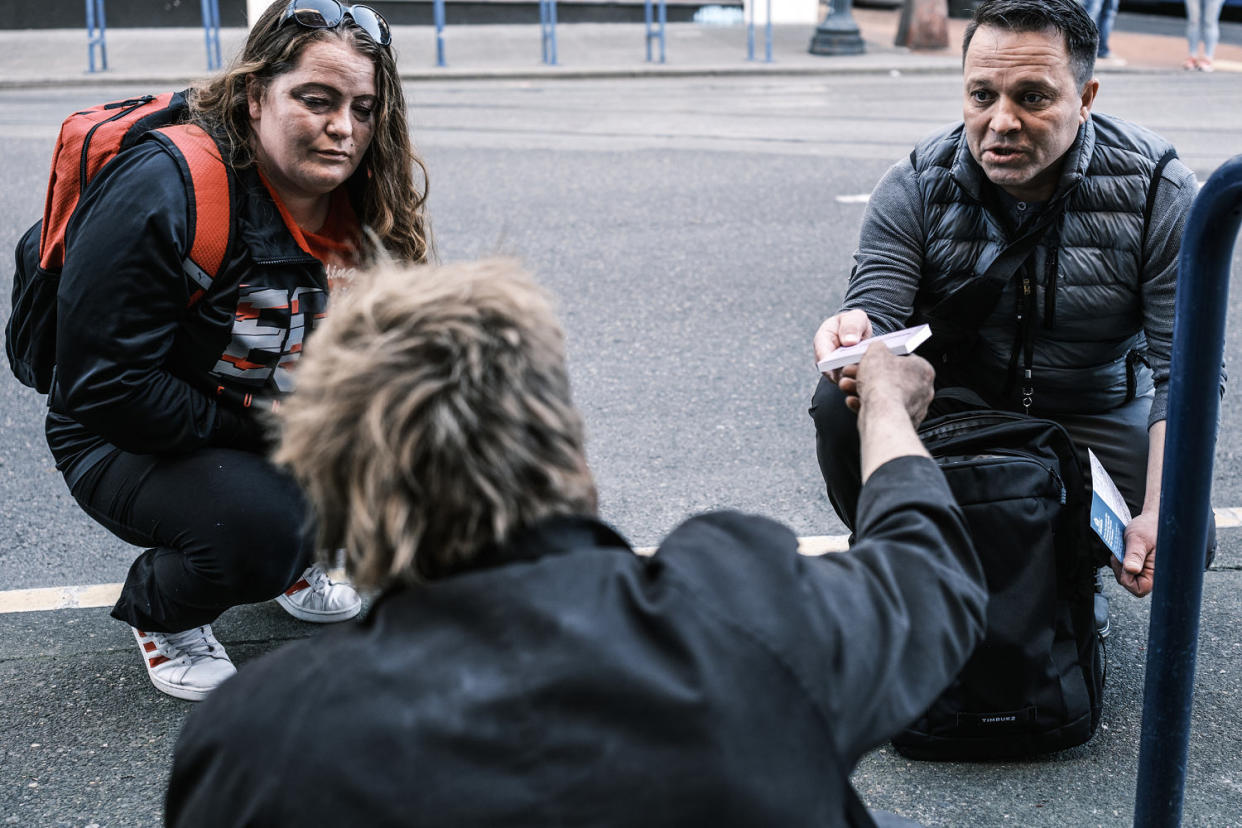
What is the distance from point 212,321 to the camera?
2.71m

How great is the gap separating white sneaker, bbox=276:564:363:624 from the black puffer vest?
4.98 feet

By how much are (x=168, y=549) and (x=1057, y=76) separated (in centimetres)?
209

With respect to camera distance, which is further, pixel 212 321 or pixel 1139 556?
pixel 212 321

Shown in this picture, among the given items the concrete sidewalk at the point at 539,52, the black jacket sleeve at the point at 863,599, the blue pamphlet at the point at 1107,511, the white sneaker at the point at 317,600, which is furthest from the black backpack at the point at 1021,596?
the concrete sidewalk at the point at 539,52

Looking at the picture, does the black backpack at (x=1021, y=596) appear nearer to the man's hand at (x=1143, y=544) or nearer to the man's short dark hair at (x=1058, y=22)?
the man's hand at (x=1143, y=544)

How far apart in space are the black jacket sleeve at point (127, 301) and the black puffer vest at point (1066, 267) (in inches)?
63.5

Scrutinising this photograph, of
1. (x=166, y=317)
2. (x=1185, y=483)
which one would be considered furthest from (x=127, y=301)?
(x=1185, y=483)

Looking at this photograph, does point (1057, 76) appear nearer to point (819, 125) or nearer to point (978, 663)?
point (978, 663)

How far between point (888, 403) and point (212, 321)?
1.48m

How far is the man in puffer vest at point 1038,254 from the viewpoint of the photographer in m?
2.80

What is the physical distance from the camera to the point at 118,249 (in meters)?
2.57

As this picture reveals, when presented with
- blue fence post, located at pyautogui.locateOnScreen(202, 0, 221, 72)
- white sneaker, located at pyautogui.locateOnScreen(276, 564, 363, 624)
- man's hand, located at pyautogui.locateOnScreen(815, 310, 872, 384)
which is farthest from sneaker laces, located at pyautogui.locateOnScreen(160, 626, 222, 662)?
blue fence post, located at pyautogui.locateOnScreen(202, 0, 221, 72)

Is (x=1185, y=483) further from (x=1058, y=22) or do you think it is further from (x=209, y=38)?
(x=209, y=38)

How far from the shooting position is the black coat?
1.22 m
